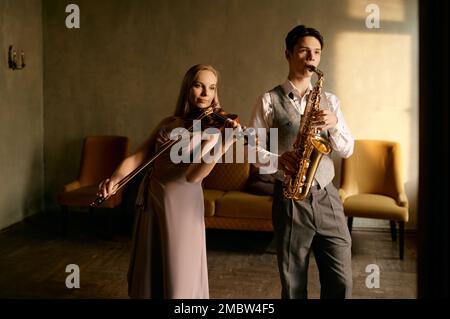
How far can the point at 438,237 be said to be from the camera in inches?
39.6

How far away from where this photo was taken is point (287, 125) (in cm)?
225

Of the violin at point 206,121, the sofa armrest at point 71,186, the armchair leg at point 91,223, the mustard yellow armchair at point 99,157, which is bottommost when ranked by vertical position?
the armchair leg at point 91,223

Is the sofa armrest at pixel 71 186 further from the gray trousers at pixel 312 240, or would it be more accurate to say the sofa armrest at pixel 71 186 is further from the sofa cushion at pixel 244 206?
the gray trousers at pixel 312 240

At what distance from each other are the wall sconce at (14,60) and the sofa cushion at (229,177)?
2217mm

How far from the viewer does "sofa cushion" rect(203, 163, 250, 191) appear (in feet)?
16.4

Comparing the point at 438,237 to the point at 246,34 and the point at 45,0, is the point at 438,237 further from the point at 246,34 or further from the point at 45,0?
the point at 45,0

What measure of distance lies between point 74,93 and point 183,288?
389 centimetres

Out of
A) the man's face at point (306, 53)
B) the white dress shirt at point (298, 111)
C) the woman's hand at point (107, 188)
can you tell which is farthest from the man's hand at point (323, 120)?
the woman's hand at point (107, 188)

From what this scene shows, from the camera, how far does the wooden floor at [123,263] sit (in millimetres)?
3514

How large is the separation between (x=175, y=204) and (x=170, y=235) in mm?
139

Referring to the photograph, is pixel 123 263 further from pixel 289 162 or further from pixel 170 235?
pixel 289 162
